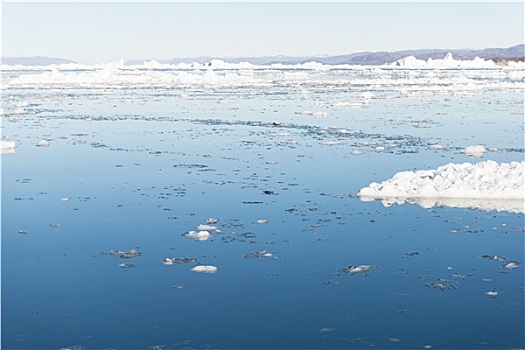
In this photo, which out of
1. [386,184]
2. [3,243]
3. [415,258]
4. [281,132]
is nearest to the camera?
[415,258]

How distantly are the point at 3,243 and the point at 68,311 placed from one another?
236 centimetres

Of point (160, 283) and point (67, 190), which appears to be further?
point (67, 190)

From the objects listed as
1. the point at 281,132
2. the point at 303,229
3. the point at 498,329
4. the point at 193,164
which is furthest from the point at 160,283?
the point at 281,132

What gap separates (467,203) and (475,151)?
4174mm

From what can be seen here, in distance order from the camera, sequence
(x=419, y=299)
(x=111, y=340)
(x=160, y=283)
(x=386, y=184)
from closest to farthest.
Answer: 1. (x=111, y=340)
2. (x=419, y=299)
3. (x=160, y=283)
4. (x=386, y=184)

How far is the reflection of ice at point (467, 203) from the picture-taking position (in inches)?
355

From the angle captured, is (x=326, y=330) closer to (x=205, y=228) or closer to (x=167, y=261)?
(x=167, y=261)

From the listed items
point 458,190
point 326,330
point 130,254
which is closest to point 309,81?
point 458,190

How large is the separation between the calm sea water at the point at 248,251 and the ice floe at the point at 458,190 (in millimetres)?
445

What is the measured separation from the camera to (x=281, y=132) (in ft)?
55.5

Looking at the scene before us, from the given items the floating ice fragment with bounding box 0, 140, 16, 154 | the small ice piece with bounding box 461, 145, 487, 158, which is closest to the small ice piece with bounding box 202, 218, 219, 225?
the small ice piece with bounding box 461, 145, 487, 158

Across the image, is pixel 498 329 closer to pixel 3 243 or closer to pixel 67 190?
pixel 3 243

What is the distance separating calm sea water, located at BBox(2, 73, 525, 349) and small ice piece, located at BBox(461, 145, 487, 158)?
0.20 metres

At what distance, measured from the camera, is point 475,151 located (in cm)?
1310
